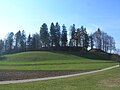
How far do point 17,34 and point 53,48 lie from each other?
2950 cm

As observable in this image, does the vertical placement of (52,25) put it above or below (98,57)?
above

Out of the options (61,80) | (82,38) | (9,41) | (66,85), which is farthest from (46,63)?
(9,41)

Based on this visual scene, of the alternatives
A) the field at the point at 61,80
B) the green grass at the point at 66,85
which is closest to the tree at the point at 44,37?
the field at the point at 61,80

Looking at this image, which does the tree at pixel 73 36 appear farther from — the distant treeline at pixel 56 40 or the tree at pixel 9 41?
the tree at pixel 9 41

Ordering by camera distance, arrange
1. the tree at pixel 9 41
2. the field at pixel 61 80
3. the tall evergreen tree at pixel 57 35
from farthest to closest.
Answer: the tree at pixel 9 41
the tall evergreen tree at pixel 57 35
the field at pixel 61 80

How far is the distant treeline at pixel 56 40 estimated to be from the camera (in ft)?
474

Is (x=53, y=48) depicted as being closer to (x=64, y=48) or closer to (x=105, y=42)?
(x=64, y=48)

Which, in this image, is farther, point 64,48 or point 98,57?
point 64,48

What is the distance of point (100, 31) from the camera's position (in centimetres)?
16338

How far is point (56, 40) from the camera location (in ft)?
479

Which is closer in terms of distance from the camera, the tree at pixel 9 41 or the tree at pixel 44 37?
the tree at pixel 44 37

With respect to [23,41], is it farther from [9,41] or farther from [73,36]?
[73,36]

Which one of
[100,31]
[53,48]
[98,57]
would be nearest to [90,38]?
[100,31]

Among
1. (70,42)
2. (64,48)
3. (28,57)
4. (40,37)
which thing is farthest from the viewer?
(70,42)
